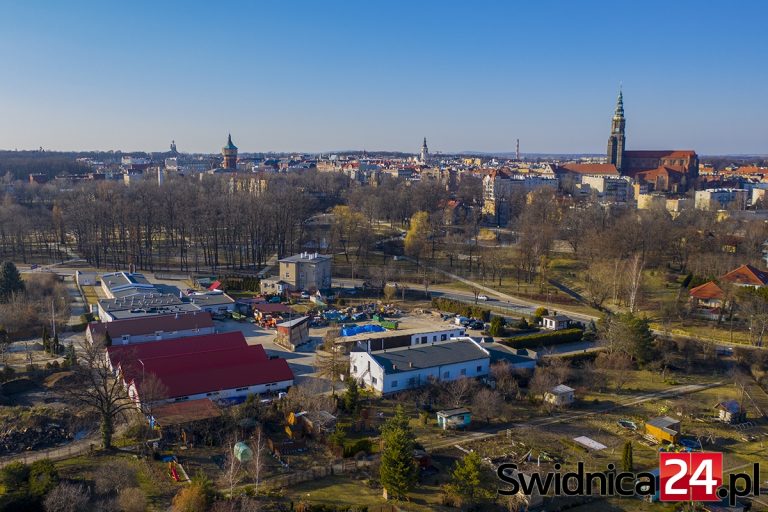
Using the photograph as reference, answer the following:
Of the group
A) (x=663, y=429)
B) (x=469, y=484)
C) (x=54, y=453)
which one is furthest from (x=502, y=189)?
(x=54, y=453)

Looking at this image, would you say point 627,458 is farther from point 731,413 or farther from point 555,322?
point 555,322

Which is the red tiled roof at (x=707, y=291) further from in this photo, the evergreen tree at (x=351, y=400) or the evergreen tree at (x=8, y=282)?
the evergreen tree at (x=8, y=282)

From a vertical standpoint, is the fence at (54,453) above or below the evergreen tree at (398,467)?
below

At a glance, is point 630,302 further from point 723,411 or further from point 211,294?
point 211,294

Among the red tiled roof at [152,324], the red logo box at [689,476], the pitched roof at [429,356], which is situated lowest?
the red logo box at [689,476]

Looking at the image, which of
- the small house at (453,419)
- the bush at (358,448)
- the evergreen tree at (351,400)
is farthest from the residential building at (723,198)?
the bush at (358,448)

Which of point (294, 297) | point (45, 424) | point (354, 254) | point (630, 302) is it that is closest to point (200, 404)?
point (45, 424)
